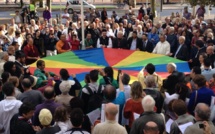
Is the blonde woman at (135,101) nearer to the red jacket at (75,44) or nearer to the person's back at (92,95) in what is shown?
the person's back at (92,95)

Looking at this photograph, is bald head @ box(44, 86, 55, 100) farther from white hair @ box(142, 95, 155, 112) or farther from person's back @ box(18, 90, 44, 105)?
white hair @ box(142, 95, 155, 112)

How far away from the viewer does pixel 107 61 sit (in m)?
11.8

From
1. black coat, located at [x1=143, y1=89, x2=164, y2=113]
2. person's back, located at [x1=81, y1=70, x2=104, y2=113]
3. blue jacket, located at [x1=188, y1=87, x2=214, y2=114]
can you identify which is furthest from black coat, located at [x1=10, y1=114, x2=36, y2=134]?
blue jacket, located at [x1=188, y1=87, x2=214, y2=114]

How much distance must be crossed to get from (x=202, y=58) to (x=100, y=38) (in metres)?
4.83

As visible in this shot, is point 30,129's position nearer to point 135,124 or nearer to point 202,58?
point 135,124

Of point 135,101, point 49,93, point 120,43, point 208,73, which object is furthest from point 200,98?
point 120,43

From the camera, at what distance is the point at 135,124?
5.72 metres

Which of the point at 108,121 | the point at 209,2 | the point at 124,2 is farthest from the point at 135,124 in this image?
the point at 124,2

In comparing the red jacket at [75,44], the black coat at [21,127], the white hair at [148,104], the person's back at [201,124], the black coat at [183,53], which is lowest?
the black coat at [21,127]

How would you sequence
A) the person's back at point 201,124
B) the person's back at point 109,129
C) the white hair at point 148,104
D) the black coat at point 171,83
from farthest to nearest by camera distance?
the black coat at point 171,83, the white hair at point 148,104, the person's back at point 109,129, the person's back at point 201,124

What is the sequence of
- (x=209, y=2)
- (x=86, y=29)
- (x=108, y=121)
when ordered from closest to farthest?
(x=108, y=121) → (x=86, y=29) → (x=209, y=2)

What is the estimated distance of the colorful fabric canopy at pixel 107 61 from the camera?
11.0 m

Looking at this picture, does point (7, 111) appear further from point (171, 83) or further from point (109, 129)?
point (171, 83)

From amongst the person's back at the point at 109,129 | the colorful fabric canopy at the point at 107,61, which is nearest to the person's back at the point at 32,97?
the person's back at the point at 109,129
